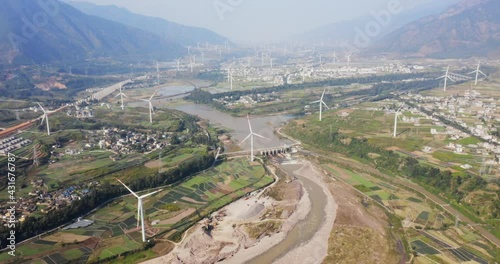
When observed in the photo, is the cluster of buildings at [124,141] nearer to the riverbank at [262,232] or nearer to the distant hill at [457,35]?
the riverbank at [262,232]

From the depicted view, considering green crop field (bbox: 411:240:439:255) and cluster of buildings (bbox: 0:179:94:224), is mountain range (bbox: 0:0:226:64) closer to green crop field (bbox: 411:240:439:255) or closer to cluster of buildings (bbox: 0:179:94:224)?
cluster of buildings (bbox: 0:179:94:224)

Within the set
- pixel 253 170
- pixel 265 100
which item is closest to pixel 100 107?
pixel 265 100

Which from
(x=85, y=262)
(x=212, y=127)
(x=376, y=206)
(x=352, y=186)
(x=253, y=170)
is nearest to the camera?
(x=85, y=262)

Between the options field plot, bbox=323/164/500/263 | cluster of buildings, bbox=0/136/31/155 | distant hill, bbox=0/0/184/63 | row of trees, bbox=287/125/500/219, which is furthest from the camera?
distant hill, bbox=0/0/184/63

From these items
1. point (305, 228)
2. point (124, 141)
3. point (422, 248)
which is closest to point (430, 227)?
point (422, 248)

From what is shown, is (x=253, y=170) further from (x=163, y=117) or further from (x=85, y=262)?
(x=163, y=117)

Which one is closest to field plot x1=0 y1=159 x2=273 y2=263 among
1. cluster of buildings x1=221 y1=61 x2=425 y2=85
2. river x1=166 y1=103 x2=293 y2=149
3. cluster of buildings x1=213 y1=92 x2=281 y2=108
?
river x1=166 y1=103 x2=293 y2=149

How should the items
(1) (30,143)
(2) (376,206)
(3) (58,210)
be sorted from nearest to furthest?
(3) (58,210) < (2) (376,206) < (1) (30,143)
